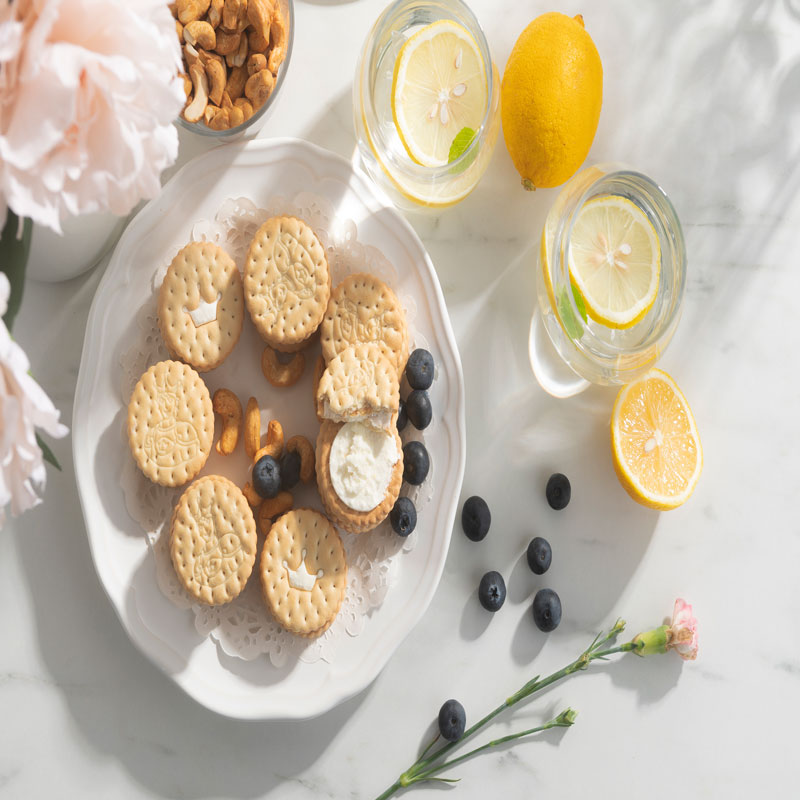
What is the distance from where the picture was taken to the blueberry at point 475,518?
1142mm

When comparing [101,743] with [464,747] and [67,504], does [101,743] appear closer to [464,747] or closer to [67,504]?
[67,504]

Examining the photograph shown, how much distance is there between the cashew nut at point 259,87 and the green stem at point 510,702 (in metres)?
0.87

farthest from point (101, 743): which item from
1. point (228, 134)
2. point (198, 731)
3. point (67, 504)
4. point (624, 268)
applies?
point (624, 268)

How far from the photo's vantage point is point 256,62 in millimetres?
1010

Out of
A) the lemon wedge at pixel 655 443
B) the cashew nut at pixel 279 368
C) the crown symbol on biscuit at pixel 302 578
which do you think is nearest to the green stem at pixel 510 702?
the lemon wedge at pixel 655 443

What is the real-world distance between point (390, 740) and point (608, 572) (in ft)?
1.31

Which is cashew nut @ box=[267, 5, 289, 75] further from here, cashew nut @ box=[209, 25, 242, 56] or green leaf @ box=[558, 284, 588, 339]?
green leaf @ box=[558, 284, 588, 339]

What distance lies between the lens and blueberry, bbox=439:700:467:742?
1.14 m

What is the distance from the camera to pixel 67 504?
112 centimetres

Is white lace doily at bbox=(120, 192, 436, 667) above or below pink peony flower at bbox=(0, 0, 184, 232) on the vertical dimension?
below

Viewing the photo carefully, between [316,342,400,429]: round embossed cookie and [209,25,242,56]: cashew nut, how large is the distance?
1.31ft

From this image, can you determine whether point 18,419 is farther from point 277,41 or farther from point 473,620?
point 473,620

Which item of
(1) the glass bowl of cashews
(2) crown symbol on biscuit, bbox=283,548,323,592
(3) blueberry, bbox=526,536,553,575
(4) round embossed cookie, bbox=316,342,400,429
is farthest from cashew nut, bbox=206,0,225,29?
(3) blueberry, bbox=526,536,553,575

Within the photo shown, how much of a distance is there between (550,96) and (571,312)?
27 cm
